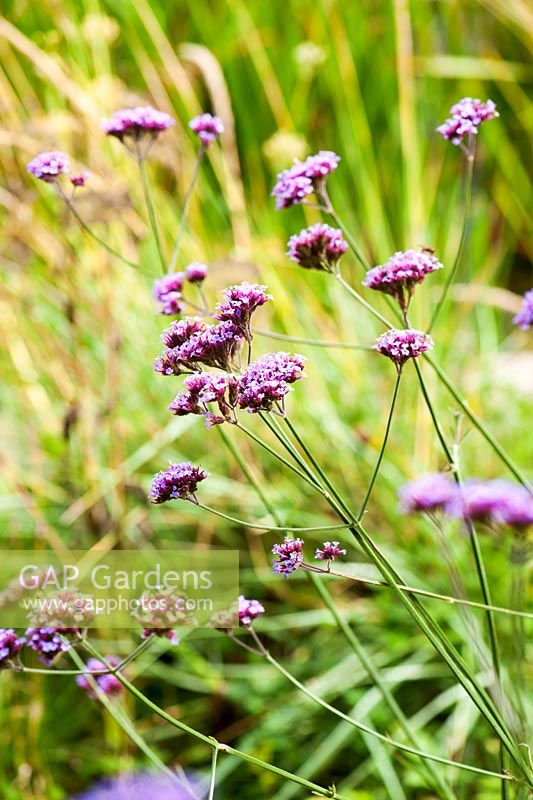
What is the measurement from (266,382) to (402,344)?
18cm

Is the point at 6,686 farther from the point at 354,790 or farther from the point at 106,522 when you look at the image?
the point at 354,790

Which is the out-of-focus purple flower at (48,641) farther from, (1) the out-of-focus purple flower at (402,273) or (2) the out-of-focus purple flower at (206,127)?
(2) the out-of-focus purple flower at (206,127)

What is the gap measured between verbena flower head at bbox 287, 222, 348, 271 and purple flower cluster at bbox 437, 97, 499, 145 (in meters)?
0.22

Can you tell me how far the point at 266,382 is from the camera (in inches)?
37.7

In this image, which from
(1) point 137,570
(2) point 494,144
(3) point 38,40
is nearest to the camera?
(1) point 137,570

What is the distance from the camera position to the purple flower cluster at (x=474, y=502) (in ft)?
3.71

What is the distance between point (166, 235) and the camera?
334 centimetres

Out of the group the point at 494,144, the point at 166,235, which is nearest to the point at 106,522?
the point at 166,235

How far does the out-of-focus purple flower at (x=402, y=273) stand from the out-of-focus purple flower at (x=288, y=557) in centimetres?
35

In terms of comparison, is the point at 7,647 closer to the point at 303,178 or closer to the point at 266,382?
the point at 266,382

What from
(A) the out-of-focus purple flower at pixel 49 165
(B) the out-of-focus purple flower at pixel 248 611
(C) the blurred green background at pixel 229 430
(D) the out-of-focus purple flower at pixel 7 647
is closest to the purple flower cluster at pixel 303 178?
(A) the out-of-focus purple flower at pixel 49 165

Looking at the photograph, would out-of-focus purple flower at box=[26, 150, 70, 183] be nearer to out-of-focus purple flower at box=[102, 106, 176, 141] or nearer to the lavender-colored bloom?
out-of-focus purple flower at box=[102, 106, 176, 141]

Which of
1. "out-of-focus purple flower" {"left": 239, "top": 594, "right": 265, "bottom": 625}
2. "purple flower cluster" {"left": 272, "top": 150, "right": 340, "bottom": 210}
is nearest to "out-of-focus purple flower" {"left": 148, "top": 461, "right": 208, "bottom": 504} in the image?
"out-of-focus purple flower" {"left": 239, "top": 594, "right": 265, "bottom": 625}

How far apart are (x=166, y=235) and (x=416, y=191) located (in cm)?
92
